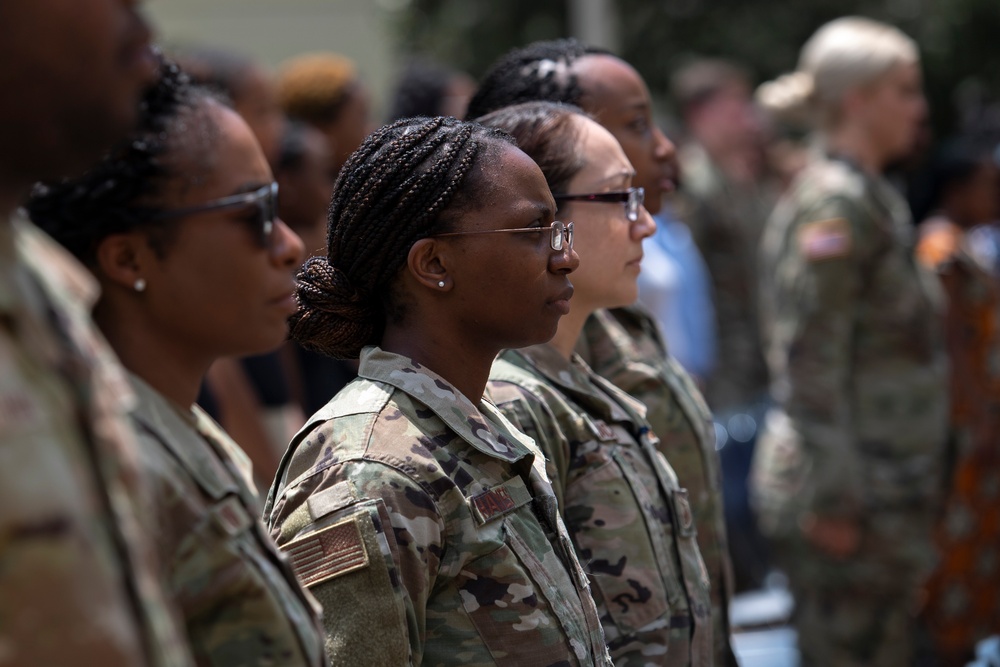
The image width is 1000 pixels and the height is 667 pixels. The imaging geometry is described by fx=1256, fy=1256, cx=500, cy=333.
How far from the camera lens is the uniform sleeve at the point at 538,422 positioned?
8.30 feet

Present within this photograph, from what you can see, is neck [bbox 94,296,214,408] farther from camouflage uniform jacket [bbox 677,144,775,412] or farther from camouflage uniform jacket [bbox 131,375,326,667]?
camouflage uniform jacket [bbox 677,144,775,412]

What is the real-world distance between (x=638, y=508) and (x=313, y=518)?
2.82 feet

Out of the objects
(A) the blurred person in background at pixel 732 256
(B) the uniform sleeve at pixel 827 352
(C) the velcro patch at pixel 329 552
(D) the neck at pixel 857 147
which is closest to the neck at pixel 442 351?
(C) the velcro patch at pixel 329 552

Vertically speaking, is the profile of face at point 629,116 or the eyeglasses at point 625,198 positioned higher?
the profile of face at point 629,116

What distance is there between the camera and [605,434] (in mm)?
2648

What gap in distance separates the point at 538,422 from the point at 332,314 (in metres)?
0.51

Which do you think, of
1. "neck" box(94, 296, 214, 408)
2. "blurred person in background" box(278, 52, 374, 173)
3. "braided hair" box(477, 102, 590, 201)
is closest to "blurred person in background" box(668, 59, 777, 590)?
"blurred person in background" box(278, 52, 374, 173)

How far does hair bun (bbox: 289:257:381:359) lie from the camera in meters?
2.28

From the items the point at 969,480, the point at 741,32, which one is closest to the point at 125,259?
the point at 969,480

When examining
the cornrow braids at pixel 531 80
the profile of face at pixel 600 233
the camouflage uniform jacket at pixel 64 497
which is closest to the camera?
the camouflage uniform jacket at pixel 64 497

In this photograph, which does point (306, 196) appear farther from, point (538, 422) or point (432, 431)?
point (432, 431)

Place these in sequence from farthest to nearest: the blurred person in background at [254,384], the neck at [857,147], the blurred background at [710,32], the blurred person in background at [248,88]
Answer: the blurred background at [710,32] < the neck at [857,147] < the blurred person in background at [248,88] < the blurred person in background at [254,384]

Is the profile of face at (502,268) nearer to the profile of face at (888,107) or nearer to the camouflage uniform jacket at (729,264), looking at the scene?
the profile of face at (888,107)

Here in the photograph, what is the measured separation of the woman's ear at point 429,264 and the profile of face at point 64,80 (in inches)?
36.3
